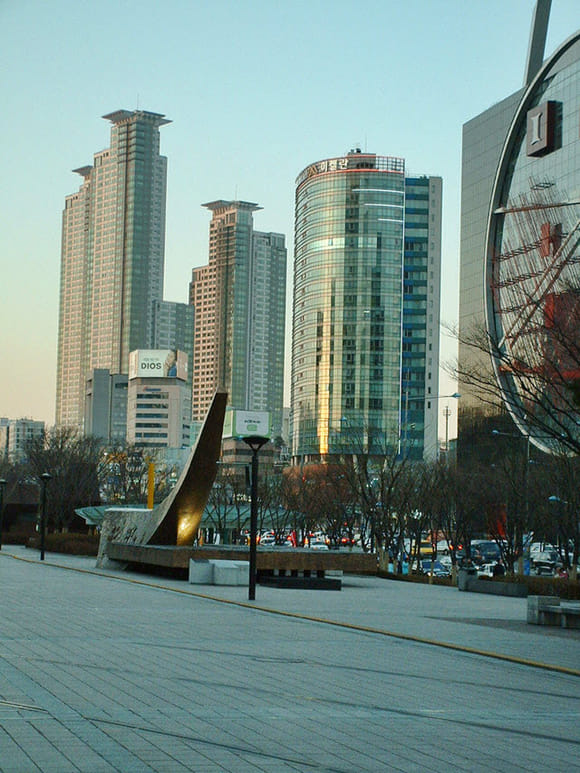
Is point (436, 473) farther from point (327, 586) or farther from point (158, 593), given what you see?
point (158, 593)

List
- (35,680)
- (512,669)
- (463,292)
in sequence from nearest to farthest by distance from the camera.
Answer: (35,680) → (512,669) → (463,292)

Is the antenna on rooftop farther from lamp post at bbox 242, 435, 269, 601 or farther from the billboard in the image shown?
the billboard

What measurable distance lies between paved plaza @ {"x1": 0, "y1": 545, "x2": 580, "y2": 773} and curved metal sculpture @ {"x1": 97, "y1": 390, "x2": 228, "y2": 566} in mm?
11195

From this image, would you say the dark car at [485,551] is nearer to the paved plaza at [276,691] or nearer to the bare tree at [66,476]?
the bare tree at [66,476]

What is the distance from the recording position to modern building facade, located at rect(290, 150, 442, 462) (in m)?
172

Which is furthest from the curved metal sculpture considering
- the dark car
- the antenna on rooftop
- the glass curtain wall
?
the glass curtain wall

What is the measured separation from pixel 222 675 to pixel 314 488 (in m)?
56.6

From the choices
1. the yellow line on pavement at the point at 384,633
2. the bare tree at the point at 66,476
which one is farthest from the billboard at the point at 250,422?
the yellow line on pavement at the point at 384,633

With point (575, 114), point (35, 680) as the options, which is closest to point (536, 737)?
point (35, 680)

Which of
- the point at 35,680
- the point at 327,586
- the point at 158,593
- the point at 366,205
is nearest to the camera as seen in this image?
the point at 35,680

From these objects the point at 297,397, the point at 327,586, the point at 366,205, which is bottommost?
the point at 327,586

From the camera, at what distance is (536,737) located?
9258 millimetres

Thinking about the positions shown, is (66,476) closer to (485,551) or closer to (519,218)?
(485,551)

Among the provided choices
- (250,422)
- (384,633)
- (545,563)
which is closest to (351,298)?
(250,422)
